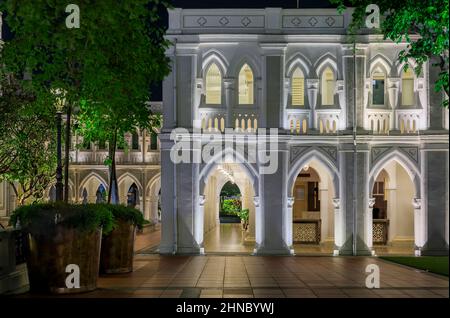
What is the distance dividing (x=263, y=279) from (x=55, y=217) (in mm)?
5268

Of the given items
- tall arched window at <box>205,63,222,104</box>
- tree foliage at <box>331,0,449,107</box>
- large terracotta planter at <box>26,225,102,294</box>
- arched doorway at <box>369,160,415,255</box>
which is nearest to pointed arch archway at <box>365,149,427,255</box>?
arched doorway at <box>369,160,415,255</box>

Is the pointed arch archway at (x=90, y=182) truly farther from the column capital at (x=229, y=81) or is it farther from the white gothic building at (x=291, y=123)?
the column capital at (x=229, y=81)

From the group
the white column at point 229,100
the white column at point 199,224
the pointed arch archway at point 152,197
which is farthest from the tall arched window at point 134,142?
the white column at point 199,224

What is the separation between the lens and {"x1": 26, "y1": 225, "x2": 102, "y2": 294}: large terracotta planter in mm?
12312

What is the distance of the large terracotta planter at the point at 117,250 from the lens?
15984mm

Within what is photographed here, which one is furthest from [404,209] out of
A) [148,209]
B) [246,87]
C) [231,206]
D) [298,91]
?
[231,206]

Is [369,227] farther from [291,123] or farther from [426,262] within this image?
[291,123]

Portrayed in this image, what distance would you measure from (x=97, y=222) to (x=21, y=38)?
3977 mm

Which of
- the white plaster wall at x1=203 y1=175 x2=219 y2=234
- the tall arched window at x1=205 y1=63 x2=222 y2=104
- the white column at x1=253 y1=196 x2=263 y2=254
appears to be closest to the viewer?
the white column at x1=253 y1=196 x2=263 y2=254

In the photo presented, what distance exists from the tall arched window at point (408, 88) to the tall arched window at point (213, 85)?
20.8 ft

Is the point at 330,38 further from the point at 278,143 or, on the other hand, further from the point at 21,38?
the point at 21,38

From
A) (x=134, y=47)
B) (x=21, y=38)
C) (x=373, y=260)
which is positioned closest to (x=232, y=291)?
(x=134, y=47)

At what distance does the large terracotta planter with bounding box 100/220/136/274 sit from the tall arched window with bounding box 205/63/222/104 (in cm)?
779

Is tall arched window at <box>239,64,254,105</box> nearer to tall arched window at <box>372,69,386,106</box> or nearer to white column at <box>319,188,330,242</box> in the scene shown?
tall arched window at <box>372,69,386,106</box>
